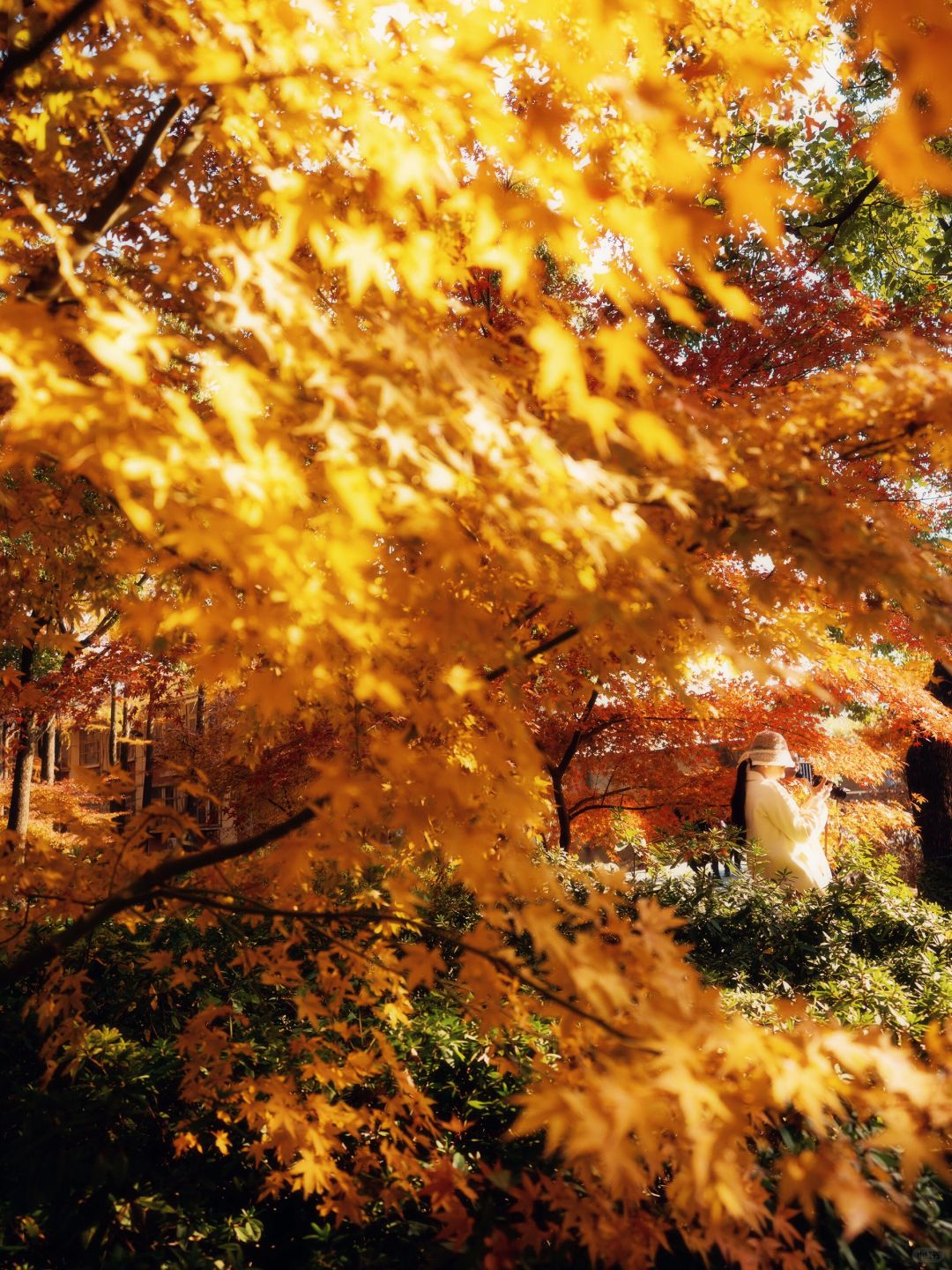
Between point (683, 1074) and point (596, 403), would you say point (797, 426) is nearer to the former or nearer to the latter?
point (596, 403)

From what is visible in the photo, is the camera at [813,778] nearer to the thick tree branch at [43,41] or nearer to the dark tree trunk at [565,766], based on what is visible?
the dark tree trunk at [565,766]

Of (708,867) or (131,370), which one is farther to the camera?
(708,867)

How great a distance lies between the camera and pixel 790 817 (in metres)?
5.99

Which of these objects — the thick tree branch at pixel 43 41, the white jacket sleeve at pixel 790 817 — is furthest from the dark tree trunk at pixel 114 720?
the white jacket sleeve at pixel 790 817

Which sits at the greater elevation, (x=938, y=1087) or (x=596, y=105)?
(x=596, y=105)

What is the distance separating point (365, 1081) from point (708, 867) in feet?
13.8

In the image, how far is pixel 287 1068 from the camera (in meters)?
2.61

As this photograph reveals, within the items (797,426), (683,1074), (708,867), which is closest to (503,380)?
(797,426)

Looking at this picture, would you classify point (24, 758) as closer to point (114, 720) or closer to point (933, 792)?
point (114, 720)

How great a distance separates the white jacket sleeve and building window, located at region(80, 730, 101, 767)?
82.5 feet

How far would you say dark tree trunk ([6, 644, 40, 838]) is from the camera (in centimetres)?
735

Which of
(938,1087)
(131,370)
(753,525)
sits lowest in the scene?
(938,1087)

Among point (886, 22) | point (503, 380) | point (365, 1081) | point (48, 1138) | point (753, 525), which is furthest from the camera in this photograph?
point (365, 1081)

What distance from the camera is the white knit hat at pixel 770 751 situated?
5.89m
